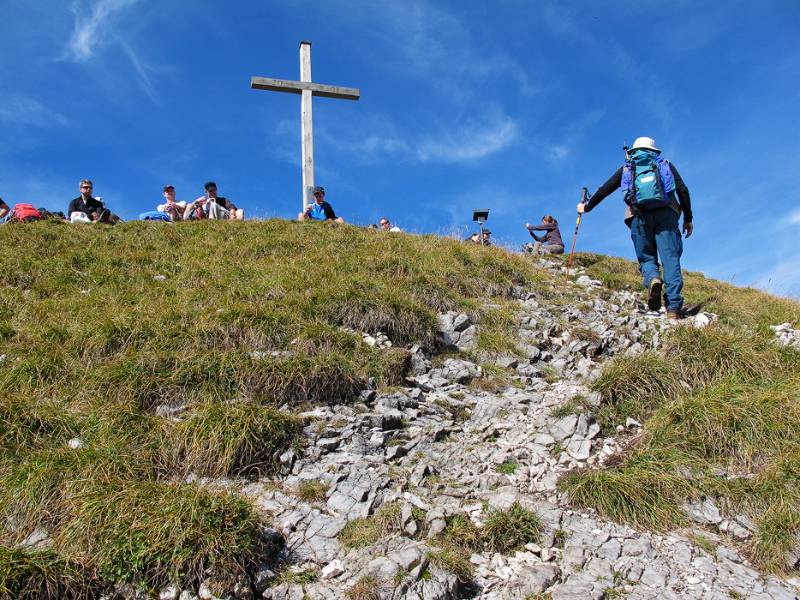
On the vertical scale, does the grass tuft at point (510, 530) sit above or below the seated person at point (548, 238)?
below

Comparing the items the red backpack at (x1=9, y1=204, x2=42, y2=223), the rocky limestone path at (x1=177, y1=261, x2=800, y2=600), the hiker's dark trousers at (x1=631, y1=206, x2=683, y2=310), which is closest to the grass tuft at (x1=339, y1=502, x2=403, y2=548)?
the rocky limestone path at (x1=177, y1=261, x2=800, y2=600)

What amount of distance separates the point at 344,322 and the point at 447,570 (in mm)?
4686

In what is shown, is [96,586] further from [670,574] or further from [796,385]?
[796,385]

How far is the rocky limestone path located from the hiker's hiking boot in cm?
125

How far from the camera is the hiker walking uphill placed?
937 cm

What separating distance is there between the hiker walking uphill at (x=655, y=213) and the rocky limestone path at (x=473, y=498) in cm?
140

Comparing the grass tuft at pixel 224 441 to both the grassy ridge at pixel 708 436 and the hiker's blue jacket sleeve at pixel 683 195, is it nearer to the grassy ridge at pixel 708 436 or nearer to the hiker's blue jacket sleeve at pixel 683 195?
the grassy ridge at pixel 708 436

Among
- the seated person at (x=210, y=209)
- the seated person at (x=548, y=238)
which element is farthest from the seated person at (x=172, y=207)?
the seated person at (x=548, y=238)

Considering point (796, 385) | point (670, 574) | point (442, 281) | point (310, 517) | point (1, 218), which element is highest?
point (1, 218)

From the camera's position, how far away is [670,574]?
470 cm

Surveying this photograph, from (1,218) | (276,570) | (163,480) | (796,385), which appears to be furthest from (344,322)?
(1,218)

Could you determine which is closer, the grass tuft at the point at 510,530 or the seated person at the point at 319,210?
the grass tuft at the point at 510,530

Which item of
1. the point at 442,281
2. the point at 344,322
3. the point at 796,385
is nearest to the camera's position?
the point at 796,385

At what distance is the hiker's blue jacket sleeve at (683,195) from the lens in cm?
952
